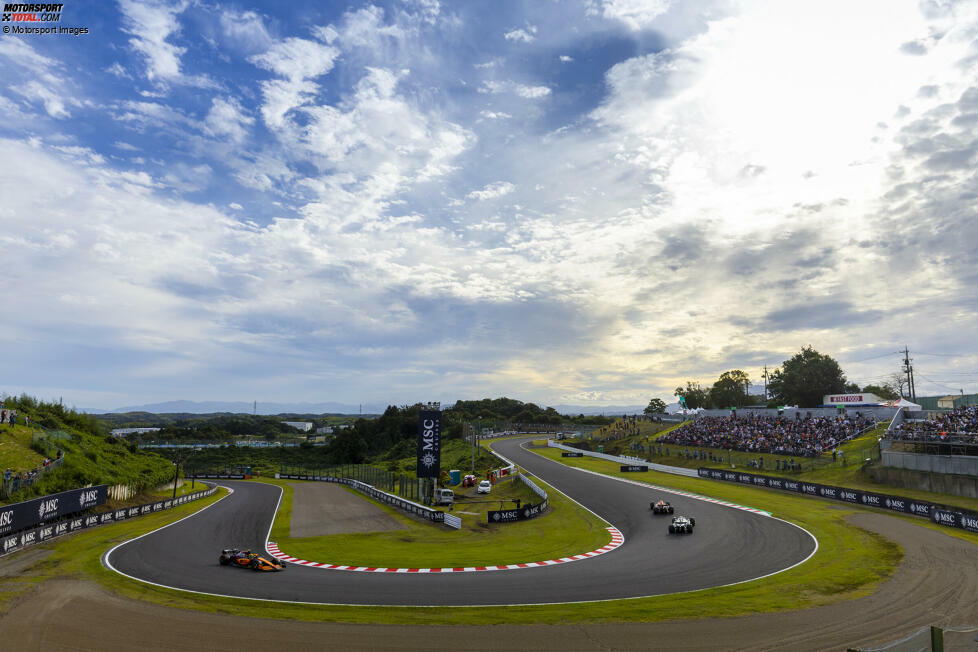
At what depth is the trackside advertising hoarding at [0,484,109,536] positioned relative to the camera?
33500 millimetres

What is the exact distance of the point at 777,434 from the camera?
7456cm

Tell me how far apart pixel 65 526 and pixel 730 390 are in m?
164

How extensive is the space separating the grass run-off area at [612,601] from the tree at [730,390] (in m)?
133

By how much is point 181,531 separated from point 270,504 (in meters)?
18.4

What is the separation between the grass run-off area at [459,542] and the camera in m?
29.2

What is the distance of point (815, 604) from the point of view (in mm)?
20391

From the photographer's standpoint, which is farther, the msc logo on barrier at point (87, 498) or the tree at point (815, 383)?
the tree at point (815, 383)

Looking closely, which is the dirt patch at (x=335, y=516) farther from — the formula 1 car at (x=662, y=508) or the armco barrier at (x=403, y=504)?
the formula 1 car at (x=662, y=508)

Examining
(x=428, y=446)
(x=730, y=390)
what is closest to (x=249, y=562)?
(x=428, y=446)

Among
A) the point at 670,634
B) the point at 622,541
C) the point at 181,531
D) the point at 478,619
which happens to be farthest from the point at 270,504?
the point at 670,634

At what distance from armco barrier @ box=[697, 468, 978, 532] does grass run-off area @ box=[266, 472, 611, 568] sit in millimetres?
22527

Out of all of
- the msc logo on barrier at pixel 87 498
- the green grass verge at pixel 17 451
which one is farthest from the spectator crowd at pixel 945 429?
the green grass verge at pixel 17 451

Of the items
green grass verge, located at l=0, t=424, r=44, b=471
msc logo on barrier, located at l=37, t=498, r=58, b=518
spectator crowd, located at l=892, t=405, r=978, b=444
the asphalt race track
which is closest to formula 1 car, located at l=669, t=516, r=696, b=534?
the asphalt race track

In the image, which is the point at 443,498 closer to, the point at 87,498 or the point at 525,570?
the point at 525,570
